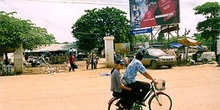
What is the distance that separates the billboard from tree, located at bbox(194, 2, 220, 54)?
10.4 meters

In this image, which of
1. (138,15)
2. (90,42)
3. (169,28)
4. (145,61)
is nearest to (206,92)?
(145,61)

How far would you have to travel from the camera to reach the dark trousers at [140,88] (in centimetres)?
697

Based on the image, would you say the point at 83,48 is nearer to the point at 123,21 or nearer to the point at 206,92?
the point at 123,21

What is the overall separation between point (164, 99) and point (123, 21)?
50238mm

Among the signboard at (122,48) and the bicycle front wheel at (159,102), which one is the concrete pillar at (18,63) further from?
the bicycle front wheel at (159,102)

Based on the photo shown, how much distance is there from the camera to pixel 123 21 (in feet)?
188

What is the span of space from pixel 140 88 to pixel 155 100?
608 millimetres

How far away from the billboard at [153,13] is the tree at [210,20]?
34.2ft

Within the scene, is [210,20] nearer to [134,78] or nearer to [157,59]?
[157,59]

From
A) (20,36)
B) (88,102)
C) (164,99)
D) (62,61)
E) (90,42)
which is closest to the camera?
(164,99)

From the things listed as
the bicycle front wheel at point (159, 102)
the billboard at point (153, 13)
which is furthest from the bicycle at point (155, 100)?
the billboard at point (153, 13)

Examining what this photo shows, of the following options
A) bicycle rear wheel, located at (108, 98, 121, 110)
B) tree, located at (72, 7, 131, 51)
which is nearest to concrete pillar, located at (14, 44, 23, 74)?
bicycle rear wheel, located at (108, 98, 121, 110)

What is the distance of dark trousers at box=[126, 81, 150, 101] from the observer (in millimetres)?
6969

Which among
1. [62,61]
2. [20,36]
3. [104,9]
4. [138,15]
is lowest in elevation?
[62,61]
